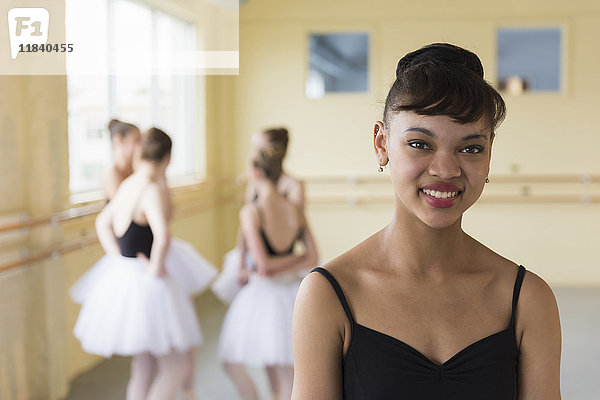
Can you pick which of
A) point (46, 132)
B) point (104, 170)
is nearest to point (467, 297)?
point (104, 170)

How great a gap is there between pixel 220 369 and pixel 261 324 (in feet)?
2.45

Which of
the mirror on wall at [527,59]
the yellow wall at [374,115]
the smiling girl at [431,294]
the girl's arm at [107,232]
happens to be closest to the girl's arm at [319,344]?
the smiling girl at [431,294]

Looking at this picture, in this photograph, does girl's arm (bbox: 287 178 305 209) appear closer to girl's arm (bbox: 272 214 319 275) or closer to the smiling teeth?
girl's arm (bbox: 272 214 319 275)

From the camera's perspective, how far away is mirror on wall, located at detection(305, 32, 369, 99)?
614cm

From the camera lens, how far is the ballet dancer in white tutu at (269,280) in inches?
114

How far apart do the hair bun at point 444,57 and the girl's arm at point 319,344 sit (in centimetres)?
27

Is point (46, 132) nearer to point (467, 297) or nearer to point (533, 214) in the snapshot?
point (467, 297)

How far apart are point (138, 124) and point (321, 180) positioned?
144 inches

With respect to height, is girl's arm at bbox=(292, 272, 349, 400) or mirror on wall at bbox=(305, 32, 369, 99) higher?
mirror on wall at bbox=(305, 32, 369, 99)

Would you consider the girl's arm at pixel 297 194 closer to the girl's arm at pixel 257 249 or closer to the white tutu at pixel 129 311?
the girl's arm at pixel 257 249

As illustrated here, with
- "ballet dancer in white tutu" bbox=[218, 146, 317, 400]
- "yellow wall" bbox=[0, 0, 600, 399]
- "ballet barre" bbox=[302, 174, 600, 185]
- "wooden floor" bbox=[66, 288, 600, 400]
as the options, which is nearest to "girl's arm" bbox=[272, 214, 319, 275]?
"ballet dancer in white tutu" bbox=[218, 146, 317, 400]

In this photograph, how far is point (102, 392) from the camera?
2701 millimetres

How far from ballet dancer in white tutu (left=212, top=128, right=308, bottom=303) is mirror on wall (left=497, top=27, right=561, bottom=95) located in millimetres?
3422

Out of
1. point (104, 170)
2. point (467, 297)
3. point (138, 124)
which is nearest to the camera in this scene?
point (467, 297)
